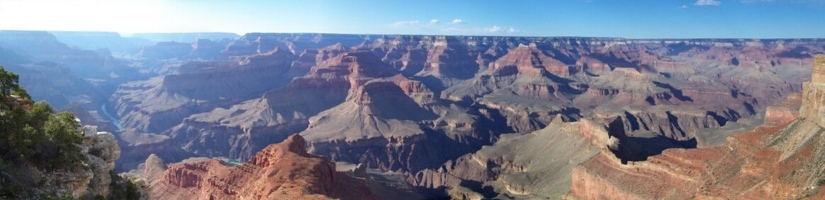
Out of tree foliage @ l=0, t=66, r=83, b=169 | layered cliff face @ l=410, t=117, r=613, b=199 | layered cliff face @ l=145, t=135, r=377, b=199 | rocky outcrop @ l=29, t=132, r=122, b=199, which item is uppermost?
tree foliage @ l=0, t=66, r=83, b=169

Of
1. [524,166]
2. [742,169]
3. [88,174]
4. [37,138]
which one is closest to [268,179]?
[88,174]

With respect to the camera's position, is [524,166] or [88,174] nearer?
[88,174]

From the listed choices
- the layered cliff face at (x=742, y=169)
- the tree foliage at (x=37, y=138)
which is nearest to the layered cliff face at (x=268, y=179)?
the tree foliage at (x=37, y=138)

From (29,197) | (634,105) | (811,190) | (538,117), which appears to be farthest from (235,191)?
(634,105)

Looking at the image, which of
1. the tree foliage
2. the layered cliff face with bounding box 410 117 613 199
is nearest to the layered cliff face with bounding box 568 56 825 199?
the layered cliff face with bounding box 410 117 613 199

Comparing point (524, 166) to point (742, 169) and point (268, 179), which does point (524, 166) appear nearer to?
point (742, 169)

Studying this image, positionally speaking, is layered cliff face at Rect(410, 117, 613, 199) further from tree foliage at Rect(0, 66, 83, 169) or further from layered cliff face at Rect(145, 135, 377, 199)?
tree foliage at Rect(0, 66, 83, 169)

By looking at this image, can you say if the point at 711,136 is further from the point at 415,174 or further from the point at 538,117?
the point at 415,174
